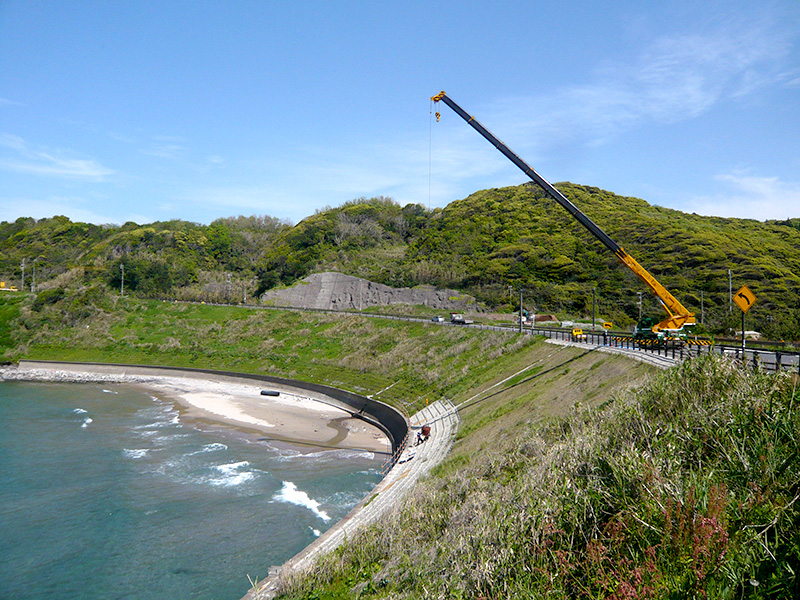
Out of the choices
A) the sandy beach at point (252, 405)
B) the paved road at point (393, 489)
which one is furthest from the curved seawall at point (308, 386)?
the paved road at point (393, 489)

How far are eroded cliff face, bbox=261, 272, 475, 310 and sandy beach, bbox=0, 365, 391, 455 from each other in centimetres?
3224

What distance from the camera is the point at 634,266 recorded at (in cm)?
3175

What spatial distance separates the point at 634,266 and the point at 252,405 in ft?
114

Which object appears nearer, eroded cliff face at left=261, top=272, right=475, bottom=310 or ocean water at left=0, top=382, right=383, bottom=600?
ocean water at left=0, top=382, right=383, bottom=600

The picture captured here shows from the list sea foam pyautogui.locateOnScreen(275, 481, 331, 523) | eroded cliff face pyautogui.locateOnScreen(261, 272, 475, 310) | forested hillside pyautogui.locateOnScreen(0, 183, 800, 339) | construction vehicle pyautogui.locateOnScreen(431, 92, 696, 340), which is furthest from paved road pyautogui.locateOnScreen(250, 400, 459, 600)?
eroded cliff face pyautogui.locateOnScreen(261, 272, 475, 310)

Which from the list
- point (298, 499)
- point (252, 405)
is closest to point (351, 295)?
point (252, 405)

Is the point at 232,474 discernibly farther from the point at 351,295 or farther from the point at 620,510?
the point at 351,295

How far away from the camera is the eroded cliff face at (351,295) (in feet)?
262

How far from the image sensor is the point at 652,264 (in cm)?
7525

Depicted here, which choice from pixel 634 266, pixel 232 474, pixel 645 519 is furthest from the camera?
pixel 634 266

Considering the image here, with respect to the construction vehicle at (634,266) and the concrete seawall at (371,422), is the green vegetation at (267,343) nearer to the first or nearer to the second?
the concrete seawall at (371,422)

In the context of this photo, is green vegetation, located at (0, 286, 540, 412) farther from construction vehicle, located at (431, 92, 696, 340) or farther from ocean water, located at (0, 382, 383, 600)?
ocean water, located at (0, 382, 383, 600)

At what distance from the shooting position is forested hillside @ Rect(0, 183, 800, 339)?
67938mm

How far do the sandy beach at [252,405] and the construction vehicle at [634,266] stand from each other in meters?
19.8
